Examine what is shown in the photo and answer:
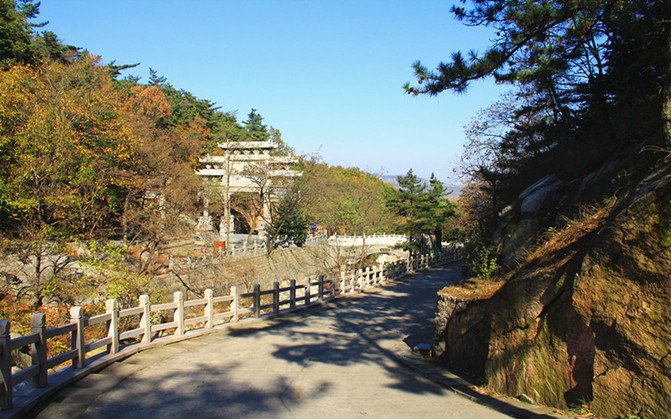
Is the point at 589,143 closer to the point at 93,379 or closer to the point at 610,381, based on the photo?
the point at 610,381

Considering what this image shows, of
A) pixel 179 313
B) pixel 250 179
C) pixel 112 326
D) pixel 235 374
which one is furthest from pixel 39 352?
pixel 250 179

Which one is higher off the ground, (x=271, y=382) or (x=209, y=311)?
(x=209, y=311)

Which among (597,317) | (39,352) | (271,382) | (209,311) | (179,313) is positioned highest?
(597,317)

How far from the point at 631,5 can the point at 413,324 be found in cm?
1035

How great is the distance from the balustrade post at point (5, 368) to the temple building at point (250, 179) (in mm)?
29683

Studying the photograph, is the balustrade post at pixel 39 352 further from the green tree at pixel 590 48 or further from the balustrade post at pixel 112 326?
the green tree at pixel 590 48

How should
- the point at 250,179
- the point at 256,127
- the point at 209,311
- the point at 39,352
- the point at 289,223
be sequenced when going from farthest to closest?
the point at 256,127
the point at 250,179
the point at 289,223
the point at 209,311
the point at 39,352

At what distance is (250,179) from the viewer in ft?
139

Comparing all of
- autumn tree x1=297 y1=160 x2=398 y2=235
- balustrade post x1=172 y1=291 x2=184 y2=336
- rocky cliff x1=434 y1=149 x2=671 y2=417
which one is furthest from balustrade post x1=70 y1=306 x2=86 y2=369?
autumn tree x1=297 y1=160 x2=398 y2=235

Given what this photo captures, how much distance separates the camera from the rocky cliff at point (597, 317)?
5.18 m

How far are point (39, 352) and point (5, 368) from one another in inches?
35.2

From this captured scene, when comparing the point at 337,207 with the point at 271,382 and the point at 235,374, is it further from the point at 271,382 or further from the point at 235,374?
the point at 271,382

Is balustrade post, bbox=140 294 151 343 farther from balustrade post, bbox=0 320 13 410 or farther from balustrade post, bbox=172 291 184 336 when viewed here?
balustrade post, bbox=0 320 13 410

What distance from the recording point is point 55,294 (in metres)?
16.5
